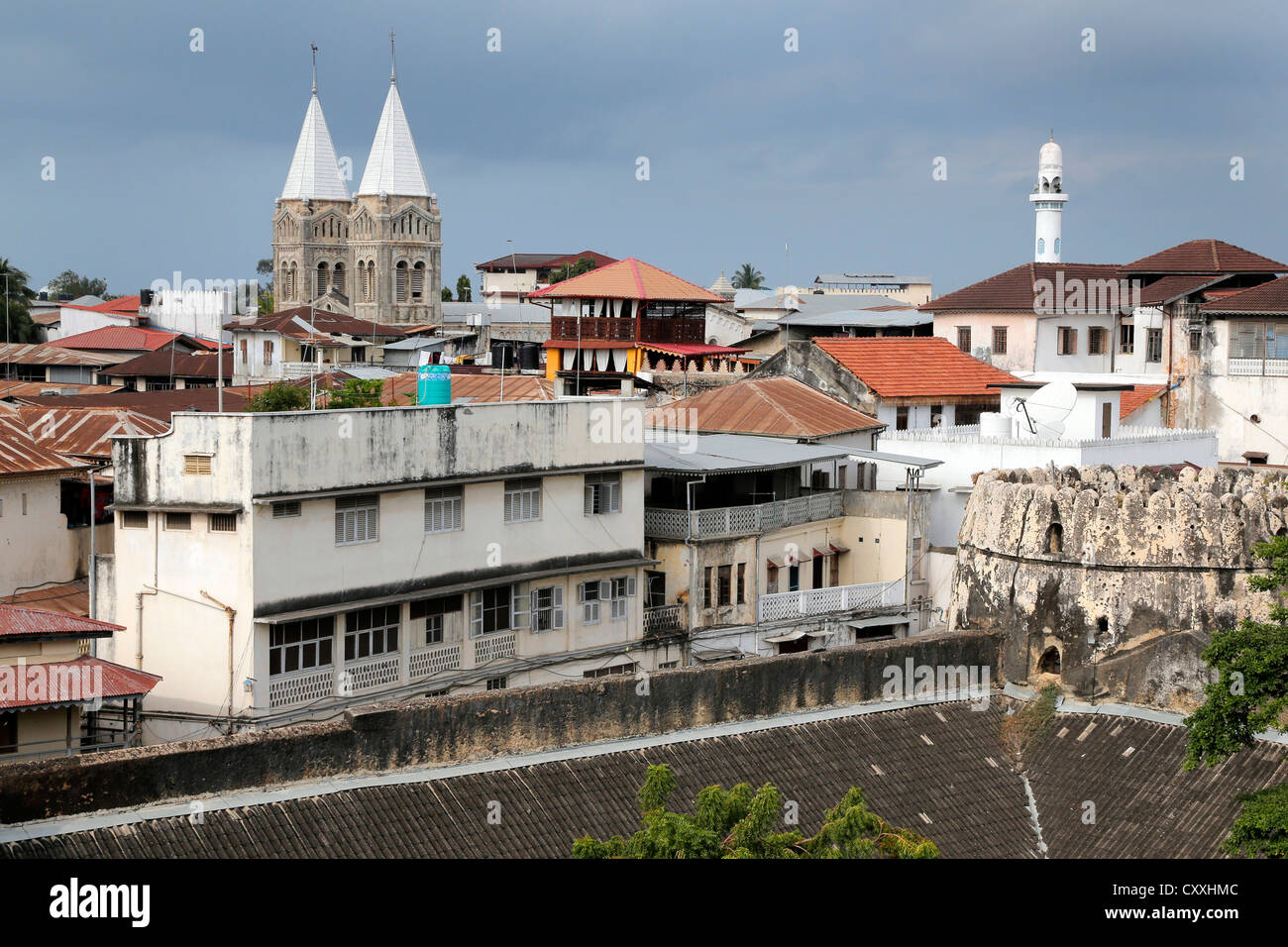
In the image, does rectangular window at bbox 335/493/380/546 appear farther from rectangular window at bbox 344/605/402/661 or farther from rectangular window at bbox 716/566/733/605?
rectangular window at bbox 716/566/733/605

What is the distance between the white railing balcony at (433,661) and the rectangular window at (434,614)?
214 millimetres

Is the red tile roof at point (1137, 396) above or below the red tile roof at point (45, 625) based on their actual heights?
above

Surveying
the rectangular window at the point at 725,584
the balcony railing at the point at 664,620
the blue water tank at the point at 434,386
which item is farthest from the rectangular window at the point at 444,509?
the rectangular window at the point at 725,584

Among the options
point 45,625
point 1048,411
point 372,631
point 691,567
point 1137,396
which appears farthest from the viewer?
point 1137,396

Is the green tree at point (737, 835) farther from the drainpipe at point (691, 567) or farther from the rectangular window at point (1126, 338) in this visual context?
the rectangular window at point (1126, 338)

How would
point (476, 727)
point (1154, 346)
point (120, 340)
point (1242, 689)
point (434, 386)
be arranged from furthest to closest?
1. point (120, 340)
2. point (1154, 346)
3. point (434, 386)
4. point (476, 727)
5. point (1242, 689)

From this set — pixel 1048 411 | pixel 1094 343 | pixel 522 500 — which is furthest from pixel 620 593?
pixel 1094 343

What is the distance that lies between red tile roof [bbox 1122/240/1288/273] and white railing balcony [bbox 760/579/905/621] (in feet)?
82.6

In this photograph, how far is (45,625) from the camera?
27391 millimetres

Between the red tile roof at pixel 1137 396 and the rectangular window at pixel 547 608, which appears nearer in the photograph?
the rectangular window at pixel 547 608

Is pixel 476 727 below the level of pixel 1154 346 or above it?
below

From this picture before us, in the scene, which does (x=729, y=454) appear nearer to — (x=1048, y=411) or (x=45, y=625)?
(x=1048, y=411)

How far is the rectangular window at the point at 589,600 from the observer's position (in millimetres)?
35438

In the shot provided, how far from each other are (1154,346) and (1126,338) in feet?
11.5
